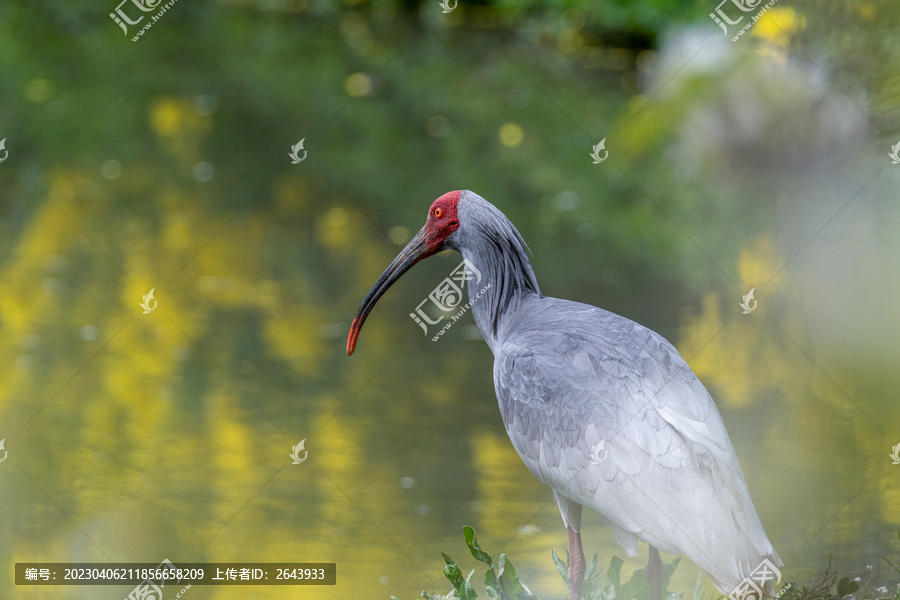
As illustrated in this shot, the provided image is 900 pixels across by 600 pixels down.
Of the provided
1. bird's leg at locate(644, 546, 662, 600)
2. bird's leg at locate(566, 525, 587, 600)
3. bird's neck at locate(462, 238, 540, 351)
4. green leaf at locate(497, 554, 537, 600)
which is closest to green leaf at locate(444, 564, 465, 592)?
green leaf at locate(497, 554, 537, 600)

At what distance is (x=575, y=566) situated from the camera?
4637 mm

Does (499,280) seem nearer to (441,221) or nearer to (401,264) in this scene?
(441,221)

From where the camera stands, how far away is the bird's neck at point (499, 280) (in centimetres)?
511

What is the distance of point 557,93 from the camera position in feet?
62.0

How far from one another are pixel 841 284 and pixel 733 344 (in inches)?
81.4

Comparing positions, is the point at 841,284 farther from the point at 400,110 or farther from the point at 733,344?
the point at 400,110

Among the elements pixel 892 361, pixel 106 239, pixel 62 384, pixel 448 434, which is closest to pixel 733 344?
pixel 892 361

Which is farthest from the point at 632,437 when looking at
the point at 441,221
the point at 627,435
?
the point at 441,221

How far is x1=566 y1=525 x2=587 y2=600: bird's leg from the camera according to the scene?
463cm

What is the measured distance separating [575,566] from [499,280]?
134cm

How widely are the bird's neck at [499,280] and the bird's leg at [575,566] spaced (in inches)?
39.1

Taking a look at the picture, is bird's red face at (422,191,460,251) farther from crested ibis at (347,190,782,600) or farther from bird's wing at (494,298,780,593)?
bird's wing at (494,298,780,593)

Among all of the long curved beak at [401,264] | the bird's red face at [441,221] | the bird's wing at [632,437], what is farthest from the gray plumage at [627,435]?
the long curved beak at [401,264]

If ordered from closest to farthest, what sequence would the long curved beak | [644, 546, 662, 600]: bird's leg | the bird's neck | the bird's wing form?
the bird's wing → [644, 546, 662, 600]: bird's leg → the bird's neck → the long curved beak
